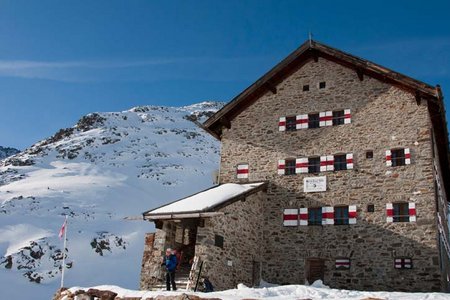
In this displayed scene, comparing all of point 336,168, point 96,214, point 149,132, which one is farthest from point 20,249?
point 149,132

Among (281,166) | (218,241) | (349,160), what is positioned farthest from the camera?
(281,166)

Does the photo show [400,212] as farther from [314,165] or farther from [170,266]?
[170,266]

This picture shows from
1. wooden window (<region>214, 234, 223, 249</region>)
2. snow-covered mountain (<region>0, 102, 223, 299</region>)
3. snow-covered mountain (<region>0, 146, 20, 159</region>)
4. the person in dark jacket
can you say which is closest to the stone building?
wooden window (<region>214, 234, 223, 249</region>)

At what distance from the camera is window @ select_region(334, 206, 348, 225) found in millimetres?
18375

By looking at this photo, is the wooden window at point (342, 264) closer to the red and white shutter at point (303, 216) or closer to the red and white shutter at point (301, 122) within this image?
the red and white shutter at point (303, 216)

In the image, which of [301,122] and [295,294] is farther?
[301,122]

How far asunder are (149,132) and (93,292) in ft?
222

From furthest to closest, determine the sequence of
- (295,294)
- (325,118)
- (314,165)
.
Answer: (325,118) < (314,165) < (295,294)

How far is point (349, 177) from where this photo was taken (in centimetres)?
1869

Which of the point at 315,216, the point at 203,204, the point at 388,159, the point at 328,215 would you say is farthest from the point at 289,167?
the point at 203,204

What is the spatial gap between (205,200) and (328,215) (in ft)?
15.6

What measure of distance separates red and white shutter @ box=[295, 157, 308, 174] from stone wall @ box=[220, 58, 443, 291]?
189mm

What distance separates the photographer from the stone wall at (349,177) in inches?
676

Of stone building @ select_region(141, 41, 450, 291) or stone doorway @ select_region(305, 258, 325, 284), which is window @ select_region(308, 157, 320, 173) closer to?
stone building @ select_region(141, 41, 450, 291)
